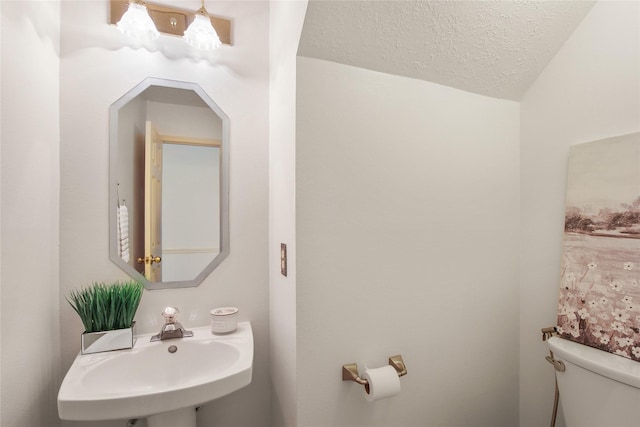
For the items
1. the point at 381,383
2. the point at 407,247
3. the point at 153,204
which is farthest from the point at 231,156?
the point at 381,383

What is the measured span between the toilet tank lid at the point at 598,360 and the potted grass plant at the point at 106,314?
1617 millimetres

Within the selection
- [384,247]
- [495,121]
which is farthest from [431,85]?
[384,247]

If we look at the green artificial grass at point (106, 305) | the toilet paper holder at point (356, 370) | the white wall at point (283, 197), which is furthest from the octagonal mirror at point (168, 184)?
the toilet paper holder at point (356, 370)

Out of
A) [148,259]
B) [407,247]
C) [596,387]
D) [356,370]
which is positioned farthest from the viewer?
[148,259]

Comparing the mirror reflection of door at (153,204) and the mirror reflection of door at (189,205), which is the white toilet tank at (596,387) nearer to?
the mirror reflection of door at (189,205)

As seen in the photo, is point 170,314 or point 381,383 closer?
point 381,383

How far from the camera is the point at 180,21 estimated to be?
54.0 inches

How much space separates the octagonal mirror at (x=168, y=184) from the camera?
1312 millimetres

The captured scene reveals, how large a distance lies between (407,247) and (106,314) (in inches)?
47.6

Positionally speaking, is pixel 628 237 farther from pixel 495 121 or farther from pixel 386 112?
pixel 386 112

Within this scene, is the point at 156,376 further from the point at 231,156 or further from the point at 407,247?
the point at 407,247

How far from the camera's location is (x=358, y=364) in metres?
1.15

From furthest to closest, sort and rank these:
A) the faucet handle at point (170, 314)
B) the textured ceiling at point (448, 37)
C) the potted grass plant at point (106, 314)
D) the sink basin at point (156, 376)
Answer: the faucet handle at point (170, 314) → the potted grass plant at point (106, 314) → the textured ceiling at point (448, 37) → the sink basin at point (156, 376)

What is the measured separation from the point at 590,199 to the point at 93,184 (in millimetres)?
1973
